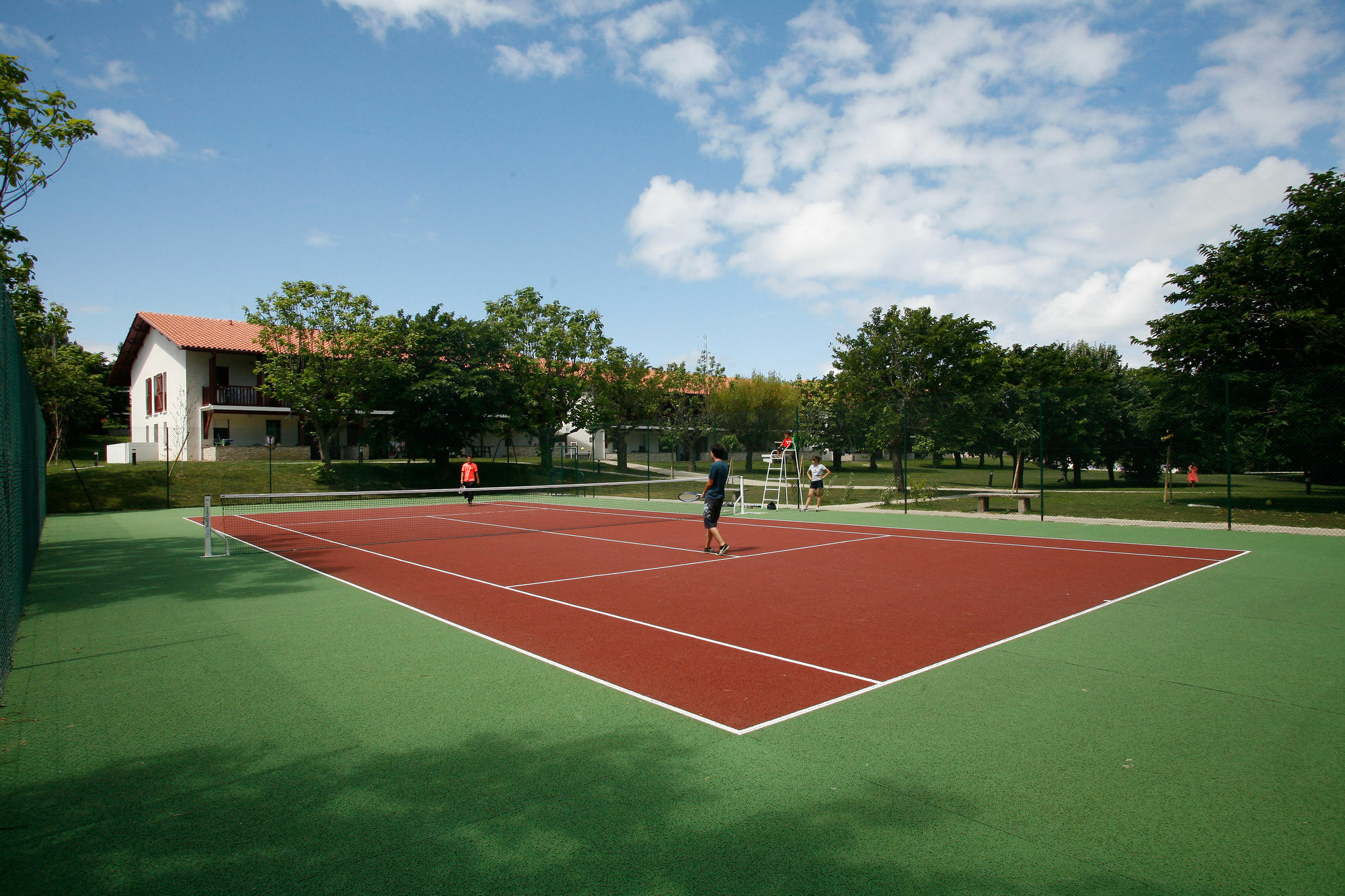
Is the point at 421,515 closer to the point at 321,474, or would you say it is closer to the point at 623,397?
the point at 321,474

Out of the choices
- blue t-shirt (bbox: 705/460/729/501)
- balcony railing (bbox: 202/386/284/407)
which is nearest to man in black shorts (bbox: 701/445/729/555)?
blue t-shirt (bbox: 705/460/729/501)

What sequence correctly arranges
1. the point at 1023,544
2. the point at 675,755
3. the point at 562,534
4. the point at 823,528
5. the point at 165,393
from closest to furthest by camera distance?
the point at 675,755
the point at 1023,544
the point at 562,534
the point at 823,528
the point at 165,393

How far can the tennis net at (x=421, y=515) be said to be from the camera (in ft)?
48.1

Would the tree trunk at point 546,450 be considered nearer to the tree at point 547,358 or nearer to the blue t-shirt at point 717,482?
the tree at point 547,358

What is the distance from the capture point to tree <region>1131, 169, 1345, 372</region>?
64.4 feet

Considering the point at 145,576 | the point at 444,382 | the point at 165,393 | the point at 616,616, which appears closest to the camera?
the point at 616,616

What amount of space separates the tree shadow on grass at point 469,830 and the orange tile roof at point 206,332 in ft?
127

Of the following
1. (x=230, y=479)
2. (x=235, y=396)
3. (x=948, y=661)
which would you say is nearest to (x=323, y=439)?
(x=230, y=479)

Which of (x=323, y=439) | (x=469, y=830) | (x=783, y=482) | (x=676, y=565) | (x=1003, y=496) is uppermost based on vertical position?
(x=323, y=439)

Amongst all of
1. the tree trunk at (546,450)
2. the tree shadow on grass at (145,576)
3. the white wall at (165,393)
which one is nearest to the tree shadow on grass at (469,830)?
the tree shadow on grass at (145,576)

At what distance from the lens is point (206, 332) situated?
132 ft

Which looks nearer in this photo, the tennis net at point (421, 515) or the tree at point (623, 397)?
the tennis net at point (421, 515)

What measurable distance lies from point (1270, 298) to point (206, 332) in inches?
1851

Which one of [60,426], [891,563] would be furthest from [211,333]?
[891,563]
